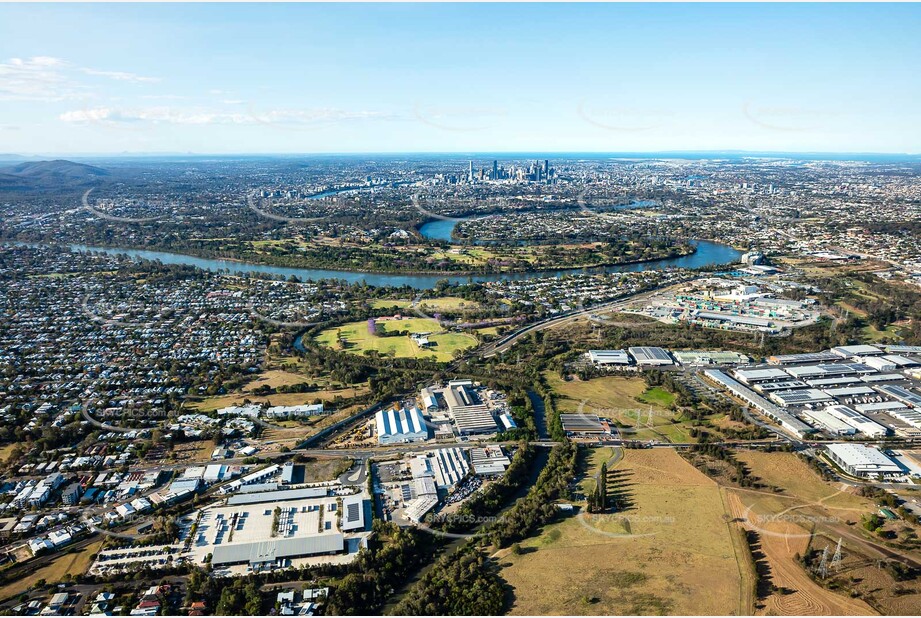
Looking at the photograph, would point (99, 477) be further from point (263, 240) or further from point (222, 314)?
point (263, 240)

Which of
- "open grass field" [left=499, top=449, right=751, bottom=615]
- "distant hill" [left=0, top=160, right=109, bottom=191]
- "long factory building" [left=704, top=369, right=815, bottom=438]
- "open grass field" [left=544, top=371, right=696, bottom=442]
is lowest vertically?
"open grass field" [left=499, top=449, right=751, bottom=615]

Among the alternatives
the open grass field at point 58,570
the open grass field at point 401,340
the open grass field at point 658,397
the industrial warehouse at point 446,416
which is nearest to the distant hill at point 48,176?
the open grass field at point 401,340

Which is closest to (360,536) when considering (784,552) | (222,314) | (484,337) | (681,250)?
(784,552)

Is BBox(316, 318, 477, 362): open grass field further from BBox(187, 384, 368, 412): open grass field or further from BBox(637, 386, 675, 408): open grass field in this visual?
BBox(637, 386, 675, 408): open grass field

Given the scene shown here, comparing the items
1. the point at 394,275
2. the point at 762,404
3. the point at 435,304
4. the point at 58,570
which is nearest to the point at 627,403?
the point at 762,404

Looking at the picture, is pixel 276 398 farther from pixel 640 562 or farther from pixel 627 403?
pixel 640 562

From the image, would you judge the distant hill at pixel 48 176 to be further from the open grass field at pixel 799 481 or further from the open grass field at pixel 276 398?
the open grass field at pixel 799 481

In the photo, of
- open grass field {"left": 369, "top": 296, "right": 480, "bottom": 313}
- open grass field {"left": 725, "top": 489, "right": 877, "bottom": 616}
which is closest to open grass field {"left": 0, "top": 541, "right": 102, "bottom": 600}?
open grass field {"left": 725, "top": 489, "right": 877, "bottom": 616}
